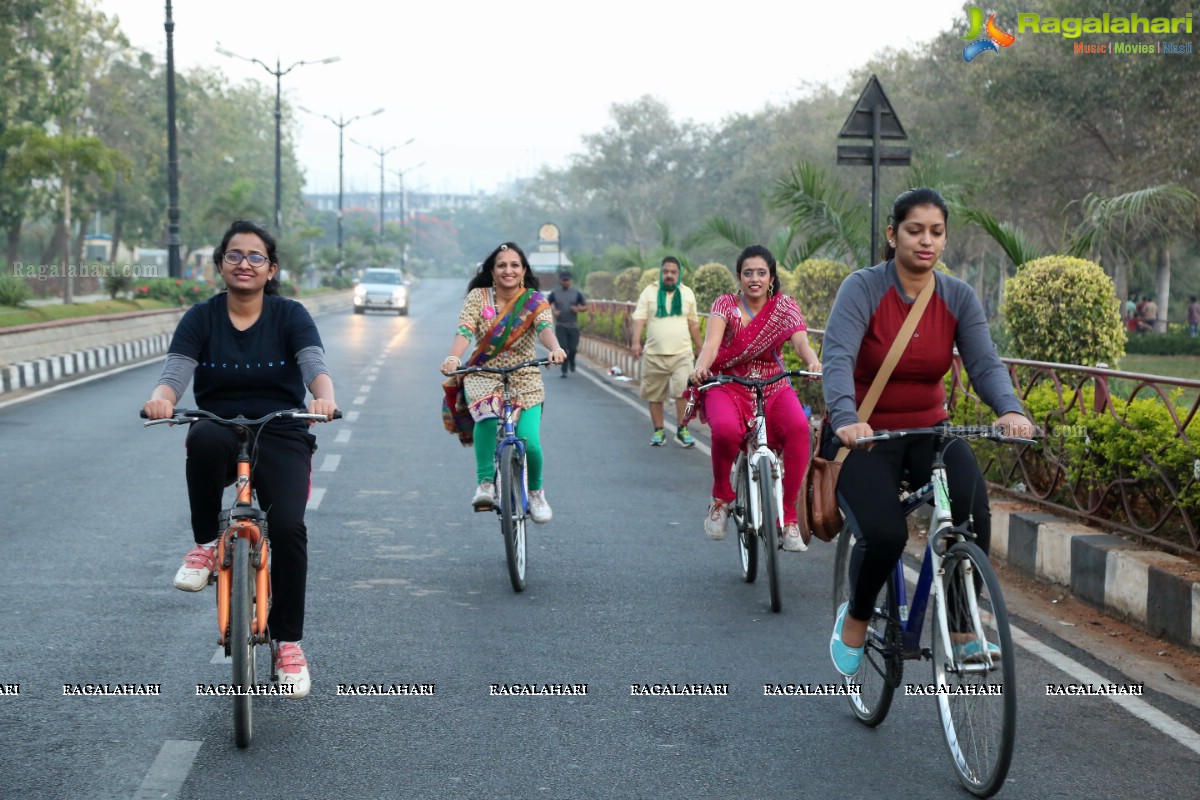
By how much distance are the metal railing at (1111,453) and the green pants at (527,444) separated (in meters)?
2.96

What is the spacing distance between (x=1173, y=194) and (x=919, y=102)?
35.2 m

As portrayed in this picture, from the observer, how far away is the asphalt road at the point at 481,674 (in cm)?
461

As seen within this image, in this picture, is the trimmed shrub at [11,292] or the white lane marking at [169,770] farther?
the trimmed shrub at [11,292]

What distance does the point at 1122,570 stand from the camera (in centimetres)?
707

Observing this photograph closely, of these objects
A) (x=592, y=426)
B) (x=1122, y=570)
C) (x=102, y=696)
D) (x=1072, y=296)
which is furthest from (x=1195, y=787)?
(x=592, y=426)

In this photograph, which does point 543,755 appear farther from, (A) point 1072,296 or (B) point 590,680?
(A) point 1072,296

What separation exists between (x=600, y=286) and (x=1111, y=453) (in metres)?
40.1

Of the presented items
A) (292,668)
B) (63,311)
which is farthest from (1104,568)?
(63,311)

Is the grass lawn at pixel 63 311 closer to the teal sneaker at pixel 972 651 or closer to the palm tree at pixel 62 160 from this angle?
the palm tree at pixel 62 160

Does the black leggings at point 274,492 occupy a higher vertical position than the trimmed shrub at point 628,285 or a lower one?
lower

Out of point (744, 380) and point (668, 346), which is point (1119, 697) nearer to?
point (744, 380)

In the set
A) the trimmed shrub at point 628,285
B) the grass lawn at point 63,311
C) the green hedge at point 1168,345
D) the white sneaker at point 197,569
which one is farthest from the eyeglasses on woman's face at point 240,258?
the green hedge at point 1168,345

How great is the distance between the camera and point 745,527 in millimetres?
7746

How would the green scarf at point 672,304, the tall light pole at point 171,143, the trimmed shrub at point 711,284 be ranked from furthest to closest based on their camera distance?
the tall light pole at point 171,143 → the trimmed shrub at point 711,284 → the green scarf at point 672,304
